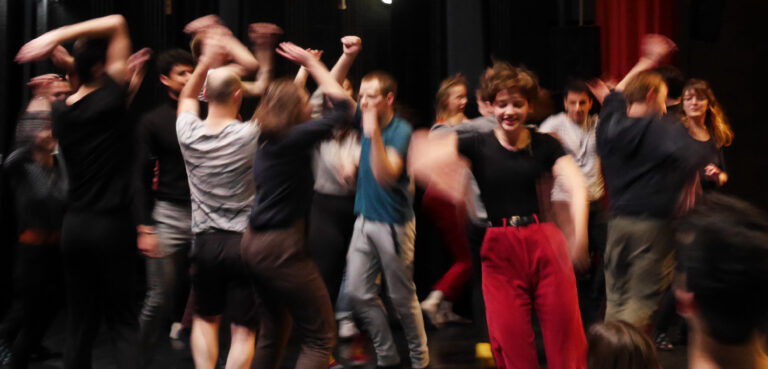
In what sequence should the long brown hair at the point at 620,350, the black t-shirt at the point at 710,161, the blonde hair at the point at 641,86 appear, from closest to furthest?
the long brown hair at the point at 620,350 → the blonde hair at the point at 641,86 → the black t-shirt at the point at 710,161

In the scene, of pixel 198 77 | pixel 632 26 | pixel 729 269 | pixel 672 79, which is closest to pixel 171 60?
pixel 198 77

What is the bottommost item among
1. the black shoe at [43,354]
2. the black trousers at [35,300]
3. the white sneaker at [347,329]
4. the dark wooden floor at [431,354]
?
the dark wooden floor at [431,354]

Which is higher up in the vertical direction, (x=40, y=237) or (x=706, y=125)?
(x=706, y=125)

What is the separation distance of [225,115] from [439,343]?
94.6 inches

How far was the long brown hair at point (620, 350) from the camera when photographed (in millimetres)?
2059

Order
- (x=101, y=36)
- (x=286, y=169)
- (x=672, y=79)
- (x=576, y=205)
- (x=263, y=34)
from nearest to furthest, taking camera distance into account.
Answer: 1. (x=576, y=205)
2. (x=286, y=169)
3. (x=101, y=36)
4. (x=263, y=34)
5. (x=672, y=79)

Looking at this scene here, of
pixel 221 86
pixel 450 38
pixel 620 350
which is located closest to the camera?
pixel 620 350

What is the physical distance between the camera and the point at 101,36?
3500 mm

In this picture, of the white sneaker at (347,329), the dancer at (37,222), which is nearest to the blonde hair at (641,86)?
the white sneaker at (347,329)

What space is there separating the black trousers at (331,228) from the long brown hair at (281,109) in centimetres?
169

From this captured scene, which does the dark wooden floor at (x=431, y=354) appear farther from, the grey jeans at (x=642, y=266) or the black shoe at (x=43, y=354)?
the grey jeans at (x=642, y=266)

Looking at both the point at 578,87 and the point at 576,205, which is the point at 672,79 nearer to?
the point at 578,87

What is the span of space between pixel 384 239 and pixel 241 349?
1046mm

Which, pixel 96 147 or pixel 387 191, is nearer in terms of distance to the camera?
pixel 96 147
